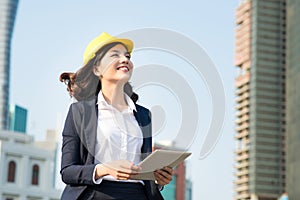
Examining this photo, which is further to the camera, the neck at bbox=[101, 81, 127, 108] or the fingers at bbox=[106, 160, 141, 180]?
the neck at bbox=[101, 81, 127, 108]

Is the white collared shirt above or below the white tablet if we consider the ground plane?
above

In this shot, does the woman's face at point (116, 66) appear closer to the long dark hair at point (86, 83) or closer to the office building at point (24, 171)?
the long dark hair at point (86, 83)

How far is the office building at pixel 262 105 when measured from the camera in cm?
13938

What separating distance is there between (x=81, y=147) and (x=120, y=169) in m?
0.25

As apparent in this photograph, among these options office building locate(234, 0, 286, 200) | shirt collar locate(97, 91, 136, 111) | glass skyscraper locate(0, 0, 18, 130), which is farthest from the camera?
glass skyscraper locate(0, 0, 18, 130)

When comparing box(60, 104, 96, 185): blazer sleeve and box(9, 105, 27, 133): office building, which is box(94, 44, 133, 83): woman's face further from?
box(9, 105, 27, 133): office building

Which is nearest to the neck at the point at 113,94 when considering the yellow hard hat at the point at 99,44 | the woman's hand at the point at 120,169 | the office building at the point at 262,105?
the yellow hard hat at the point at 99,44

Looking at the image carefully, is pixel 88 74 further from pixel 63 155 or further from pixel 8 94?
pixel 8 94

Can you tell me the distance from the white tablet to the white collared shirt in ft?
0.35

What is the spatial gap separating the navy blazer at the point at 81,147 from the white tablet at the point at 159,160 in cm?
12

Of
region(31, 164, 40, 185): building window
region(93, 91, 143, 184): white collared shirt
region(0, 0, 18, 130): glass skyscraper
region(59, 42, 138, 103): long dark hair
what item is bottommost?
region(93, 91, 143, 184): white collared shirt

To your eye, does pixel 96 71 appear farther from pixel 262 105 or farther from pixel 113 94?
pixel 262 105

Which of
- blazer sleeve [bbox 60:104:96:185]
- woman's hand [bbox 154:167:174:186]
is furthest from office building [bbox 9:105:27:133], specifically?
woman's hand [bbox 154:167:174:186]

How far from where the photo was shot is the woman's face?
123 inches
